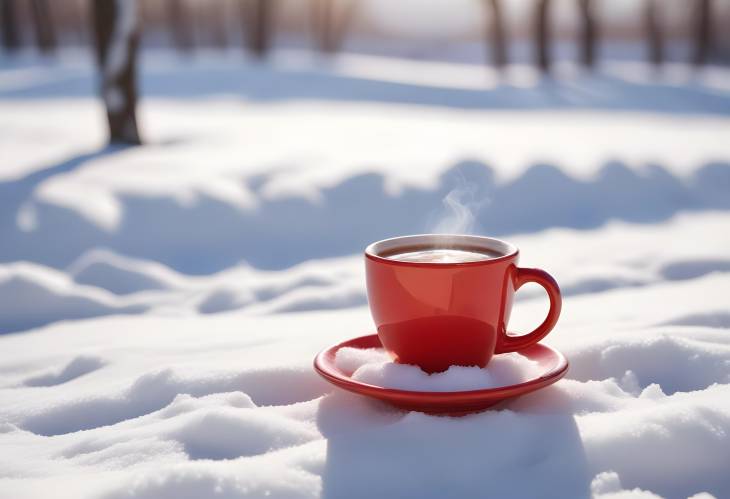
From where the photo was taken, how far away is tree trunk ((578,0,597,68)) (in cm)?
1689

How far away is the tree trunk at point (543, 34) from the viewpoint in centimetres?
1483

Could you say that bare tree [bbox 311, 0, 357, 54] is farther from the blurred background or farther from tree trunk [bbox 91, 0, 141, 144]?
tree trunk [bbox 91, 0, 141, 144]

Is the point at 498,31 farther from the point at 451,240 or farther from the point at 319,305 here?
the point at 451,240

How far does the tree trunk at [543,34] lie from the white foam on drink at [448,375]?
46.7ft

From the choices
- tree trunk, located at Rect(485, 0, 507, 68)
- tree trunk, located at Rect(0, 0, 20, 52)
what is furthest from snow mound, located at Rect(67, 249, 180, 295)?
tree trunk, located at Rect(0, 0, 20, 52)

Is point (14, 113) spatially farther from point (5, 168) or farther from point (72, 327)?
point (72, 327)

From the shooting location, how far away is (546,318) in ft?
5.49

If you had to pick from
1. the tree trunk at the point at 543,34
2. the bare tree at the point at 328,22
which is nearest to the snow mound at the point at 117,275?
the tree trunk at the point at 543,34

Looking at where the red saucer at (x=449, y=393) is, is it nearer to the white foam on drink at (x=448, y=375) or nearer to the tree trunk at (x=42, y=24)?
the white foam on drink at (x=448, y=375)

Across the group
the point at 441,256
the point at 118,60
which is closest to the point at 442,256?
the point at 441,256

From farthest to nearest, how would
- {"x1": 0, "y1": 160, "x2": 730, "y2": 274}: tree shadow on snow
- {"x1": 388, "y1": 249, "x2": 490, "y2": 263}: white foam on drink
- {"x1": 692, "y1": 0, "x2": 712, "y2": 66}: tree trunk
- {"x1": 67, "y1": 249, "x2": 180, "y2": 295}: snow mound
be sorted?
{"x1": 692, "y1": 0, "x2": 712, "y2": 66}: tree trunk → {"x1": 0, "y1": 160, "x2": 730, "y2": 274}: tree shadow on snow → {"x1": 67, "y1": 249, "x2": 180, "y2": 295}: snow mound → {"x1": 388, "y1": 249, "x2": 490, "y2": 263}: white foam on drink

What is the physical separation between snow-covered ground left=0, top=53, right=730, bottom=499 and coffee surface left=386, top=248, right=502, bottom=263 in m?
0.33

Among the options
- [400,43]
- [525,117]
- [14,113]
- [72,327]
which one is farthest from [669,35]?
[72,327]

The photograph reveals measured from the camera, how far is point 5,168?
16.8 feet
